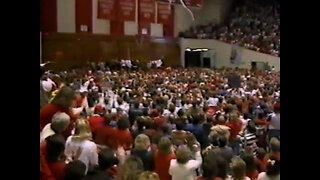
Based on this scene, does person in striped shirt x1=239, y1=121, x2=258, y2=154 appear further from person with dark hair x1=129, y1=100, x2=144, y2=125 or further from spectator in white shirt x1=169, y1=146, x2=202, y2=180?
person with dark hair x1=129, y1=100, x2=144, y2=125

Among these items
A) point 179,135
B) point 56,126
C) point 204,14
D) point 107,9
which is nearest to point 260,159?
point 179,135

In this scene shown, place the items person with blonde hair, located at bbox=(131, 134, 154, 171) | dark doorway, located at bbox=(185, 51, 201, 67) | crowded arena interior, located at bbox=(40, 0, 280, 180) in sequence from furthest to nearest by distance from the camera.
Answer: dark doorway, located at bbox=(185, 51, 201, 67) → person with blonde hair, located at bbox=(131, 134, 154, 171) → crowded arena interior, located at bbox=(40, 0, 280, 180)

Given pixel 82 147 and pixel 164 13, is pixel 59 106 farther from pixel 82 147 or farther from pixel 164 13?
pixel 164 13

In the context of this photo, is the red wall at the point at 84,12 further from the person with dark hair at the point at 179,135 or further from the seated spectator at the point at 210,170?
the seated spectator at the point at 210,170

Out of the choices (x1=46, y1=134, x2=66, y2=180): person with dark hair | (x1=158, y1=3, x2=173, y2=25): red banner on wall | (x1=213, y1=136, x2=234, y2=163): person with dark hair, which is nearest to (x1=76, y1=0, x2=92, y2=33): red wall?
(x1=158, y1=3, x2=173, y2=25): red banner on wall

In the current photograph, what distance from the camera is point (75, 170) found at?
3.76 m

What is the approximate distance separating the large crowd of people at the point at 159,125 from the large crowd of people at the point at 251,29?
0.19m

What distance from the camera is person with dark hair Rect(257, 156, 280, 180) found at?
3.33m

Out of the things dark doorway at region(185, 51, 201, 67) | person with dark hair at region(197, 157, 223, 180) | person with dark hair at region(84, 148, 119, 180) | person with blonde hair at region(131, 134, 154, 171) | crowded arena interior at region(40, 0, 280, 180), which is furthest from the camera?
dark doorway at region(185, 51, 201, 67)
